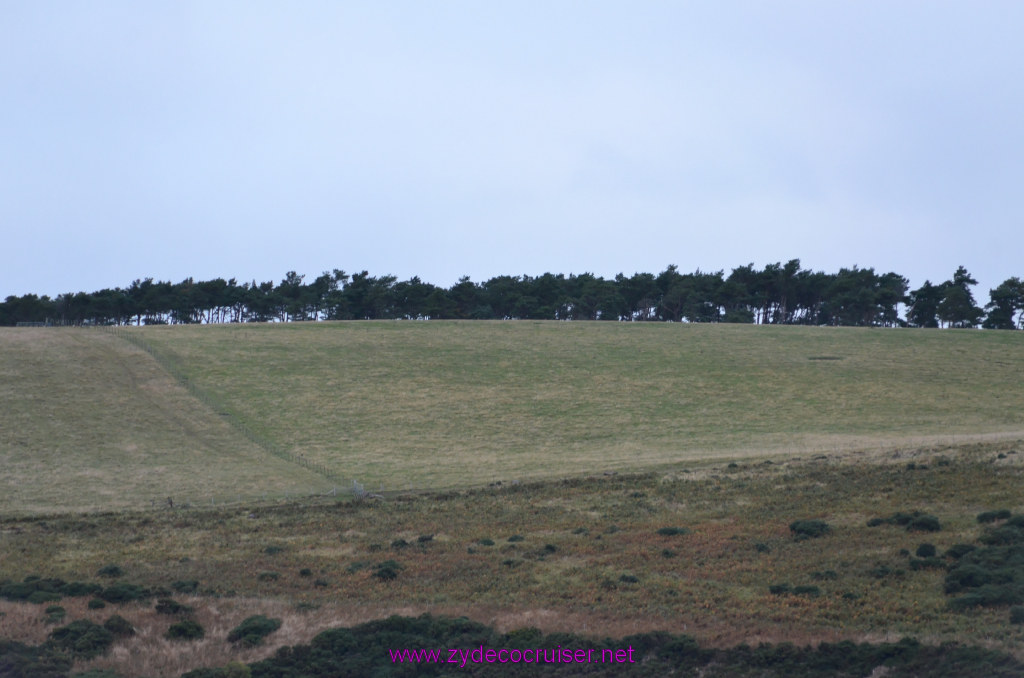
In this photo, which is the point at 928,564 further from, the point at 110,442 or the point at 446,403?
the point at 110,442

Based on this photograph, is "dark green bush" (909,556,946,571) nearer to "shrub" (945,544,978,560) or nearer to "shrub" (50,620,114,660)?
"shrub" (945,544,978,560)

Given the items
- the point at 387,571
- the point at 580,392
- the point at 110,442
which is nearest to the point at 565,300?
the point at 580,392

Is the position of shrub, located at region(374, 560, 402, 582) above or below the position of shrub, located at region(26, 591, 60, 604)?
above

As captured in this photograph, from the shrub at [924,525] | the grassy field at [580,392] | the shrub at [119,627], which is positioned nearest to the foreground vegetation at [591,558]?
the shrub at [924,525]

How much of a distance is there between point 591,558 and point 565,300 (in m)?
101

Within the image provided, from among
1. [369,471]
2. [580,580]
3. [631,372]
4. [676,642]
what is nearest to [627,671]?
[676,642]

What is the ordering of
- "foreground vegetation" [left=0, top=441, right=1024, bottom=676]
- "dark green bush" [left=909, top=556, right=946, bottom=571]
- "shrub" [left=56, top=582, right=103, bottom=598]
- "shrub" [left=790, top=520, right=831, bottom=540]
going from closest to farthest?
"foreground vegetation" [left=0, top=441, right=1024, bottom=676], "dark green bush" [left=909, top=556, right=946, bottom=571], "shrub" [left=56, top=582, right=103, bottom=598], "shrub" [left=790, top=520, right=831, bottom=540]

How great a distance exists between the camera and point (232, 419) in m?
53.3

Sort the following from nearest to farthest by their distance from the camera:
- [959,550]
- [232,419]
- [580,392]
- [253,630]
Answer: [253,630] < [959,550] < [232,419] < [580,392]

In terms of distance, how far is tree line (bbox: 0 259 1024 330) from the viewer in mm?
112188

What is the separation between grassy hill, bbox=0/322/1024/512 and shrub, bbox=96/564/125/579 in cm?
1217

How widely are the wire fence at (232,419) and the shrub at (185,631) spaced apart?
17.8m

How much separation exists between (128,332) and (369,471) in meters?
48.2

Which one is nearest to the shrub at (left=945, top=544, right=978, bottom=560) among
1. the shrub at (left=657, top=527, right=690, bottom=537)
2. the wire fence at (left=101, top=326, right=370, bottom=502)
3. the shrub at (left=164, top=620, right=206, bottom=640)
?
the shrub at (left=657, top=527, right=690, bottom=537)
